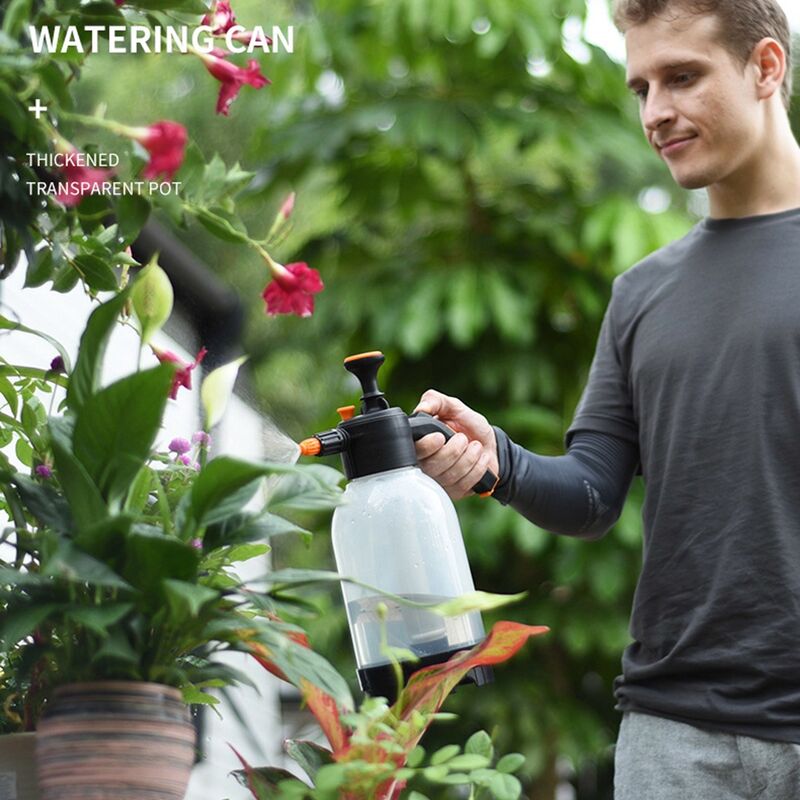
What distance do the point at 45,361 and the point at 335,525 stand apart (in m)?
0.71

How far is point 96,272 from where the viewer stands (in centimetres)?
100

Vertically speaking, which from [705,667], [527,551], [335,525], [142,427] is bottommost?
[527,551]

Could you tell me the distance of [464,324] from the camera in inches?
130

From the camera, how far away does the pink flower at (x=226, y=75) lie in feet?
3.25

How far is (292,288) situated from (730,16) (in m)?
0.72

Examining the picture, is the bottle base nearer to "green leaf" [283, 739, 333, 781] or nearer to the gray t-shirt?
"green leaf" [283, 739, 333, 781]

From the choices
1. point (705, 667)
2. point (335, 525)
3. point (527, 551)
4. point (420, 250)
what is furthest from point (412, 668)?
point (420, 250)

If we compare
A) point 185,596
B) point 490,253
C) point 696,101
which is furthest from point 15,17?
point 490,253

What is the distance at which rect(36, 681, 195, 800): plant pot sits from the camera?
0.74 m

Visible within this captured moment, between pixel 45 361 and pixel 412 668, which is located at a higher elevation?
pixel 45 361

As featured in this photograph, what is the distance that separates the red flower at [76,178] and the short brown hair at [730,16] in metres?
0.75

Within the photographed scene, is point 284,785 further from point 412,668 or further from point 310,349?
Answer: point 310,349

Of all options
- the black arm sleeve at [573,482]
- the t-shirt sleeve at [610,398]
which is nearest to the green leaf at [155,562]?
the black arm sleeve at [573,482]

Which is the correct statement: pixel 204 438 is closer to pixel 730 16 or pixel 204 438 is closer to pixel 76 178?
pixel 76 178
